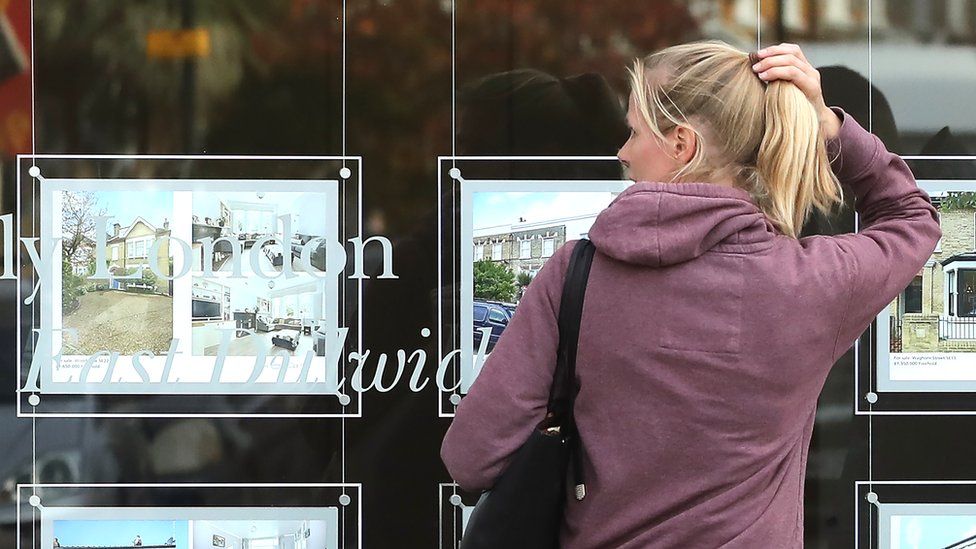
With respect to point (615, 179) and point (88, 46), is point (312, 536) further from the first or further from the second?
point (88, 46)

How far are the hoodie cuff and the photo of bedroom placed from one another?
164cm

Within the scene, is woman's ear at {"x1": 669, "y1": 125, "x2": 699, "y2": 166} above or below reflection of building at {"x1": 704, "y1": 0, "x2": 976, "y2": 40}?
below

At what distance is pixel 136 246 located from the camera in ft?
8.24

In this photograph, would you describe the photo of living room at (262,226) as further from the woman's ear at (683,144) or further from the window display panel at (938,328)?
the window display panel at (938,328)

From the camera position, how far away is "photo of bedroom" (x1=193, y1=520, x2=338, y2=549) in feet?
8.29

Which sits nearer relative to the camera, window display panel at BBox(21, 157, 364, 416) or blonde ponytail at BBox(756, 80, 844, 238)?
blonde ponytail at BBox(756, 80, 844, 238)

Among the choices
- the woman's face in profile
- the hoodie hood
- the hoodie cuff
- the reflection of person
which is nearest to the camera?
the hoodie hood

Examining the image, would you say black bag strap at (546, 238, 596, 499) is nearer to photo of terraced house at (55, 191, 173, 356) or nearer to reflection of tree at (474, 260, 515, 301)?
reflection of tree at (474, 260, 515, 301)

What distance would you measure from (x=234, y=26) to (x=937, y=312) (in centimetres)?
197

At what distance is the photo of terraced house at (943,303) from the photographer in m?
2.54

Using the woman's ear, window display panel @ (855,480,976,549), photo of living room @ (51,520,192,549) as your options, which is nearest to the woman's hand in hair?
the woman's ear

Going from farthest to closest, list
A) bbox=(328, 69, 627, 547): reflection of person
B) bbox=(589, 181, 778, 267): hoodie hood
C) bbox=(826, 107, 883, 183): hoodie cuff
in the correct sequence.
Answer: bbox=(328, 69, 627, 547): reflection of person
bbox=(826, 107, 883, 183): hoodie cuff
bbox=(589, 181, 778, 267): hoodie hood

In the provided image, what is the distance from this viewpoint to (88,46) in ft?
8.18

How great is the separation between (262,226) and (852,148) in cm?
154
